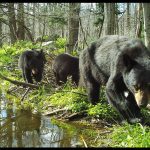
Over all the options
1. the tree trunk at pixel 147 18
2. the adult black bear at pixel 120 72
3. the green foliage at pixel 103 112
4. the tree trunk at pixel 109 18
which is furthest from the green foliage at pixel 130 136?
the tree trunk at pixel 109 18

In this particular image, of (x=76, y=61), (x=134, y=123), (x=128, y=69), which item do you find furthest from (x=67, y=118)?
(x=76, y=61)

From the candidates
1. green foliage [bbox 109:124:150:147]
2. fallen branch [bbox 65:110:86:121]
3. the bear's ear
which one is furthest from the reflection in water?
the bear's ear

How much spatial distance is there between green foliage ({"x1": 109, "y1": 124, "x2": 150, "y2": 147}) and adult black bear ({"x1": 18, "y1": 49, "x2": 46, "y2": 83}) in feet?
16.9

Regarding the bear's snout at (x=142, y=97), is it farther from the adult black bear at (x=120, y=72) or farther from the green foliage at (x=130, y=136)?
the green foliage at (x=130, y=136)

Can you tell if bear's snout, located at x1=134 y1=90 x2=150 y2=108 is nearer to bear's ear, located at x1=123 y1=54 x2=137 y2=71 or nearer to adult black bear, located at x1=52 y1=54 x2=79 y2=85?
bear's ear, located at x1=123 y1=54 x2=137 y2=71

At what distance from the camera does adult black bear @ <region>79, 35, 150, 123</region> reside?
5383 millimetres

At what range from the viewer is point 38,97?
856 centimetres

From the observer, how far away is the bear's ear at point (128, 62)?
5441mm

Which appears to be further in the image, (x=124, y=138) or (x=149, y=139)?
(x=124, y=138)

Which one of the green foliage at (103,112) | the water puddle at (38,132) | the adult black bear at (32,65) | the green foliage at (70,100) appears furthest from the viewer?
the adult black bear at (32,65)

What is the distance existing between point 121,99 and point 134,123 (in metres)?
0.49

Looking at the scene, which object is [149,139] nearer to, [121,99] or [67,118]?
[121,99]

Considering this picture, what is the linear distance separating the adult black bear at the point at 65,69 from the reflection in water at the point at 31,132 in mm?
3027

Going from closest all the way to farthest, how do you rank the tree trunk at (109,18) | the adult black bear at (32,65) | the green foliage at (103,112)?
the green foliage at (103,112) < the tree trunk at (109,18) < the adult black bear at (32,65)
